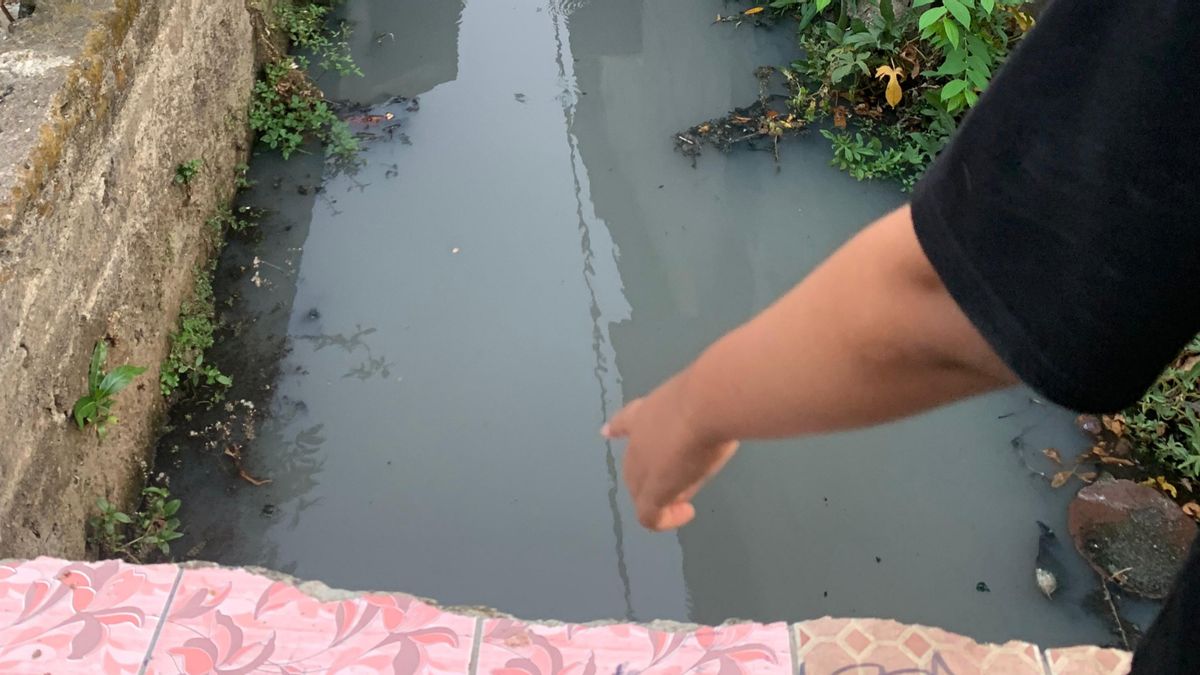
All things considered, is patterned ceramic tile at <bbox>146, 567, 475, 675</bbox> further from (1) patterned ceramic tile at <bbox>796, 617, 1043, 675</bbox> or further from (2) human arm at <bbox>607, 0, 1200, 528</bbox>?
(2) human arm at <bbox>607, 0, 1200, 528</bbox>

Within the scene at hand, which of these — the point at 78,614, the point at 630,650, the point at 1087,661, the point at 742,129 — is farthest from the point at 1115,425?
the point at 78,614

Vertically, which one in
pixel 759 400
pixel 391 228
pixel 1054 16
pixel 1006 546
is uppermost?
pixel 1054 16

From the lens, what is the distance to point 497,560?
2418 millimetres

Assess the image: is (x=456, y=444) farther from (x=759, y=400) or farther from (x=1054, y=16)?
(x=1054, y=16)

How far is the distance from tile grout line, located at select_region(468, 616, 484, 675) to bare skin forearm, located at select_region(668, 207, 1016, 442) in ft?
2.28

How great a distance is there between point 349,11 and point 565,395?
7.60ft

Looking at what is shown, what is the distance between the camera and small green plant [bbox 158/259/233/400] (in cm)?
268

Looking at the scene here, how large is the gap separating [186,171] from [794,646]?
2.34 metres

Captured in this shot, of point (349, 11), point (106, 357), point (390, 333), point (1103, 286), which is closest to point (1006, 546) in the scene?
point (390, 333)

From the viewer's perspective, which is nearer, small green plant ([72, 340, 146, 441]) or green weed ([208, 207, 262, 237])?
small green plant ([72, 340, 146, 441])

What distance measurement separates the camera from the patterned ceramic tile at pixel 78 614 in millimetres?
1299

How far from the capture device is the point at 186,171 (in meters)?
2.79

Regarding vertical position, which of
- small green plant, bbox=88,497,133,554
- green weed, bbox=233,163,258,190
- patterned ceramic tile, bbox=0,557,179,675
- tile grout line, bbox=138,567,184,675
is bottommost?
small green plant, bbox=88,497,133,554

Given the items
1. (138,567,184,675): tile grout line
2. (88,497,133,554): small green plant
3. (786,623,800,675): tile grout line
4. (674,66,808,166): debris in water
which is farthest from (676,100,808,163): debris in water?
(138,567,184,675): tile grout line
